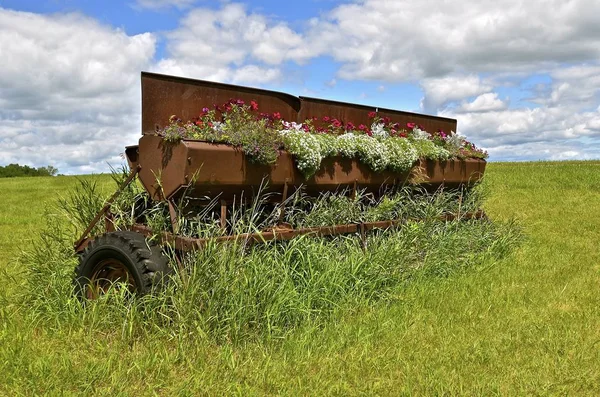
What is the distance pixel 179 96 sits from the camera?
6164 millimetres

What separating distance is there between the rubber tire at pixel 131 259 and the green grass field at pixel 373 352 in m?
0.51

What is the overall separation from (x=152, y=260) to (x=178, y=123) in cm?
170

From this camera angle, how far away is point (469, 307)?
595cm

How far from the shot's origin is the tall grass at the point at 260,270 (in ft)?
15.9

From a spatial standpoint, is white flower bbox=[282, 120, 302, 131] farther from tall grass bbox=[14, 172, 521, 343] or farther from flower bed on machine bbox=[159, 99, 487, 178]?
tall grass bbox=[14, 172, 521, 343]

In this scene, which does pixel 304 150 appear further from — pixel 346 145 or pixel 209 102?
pixel 209 102

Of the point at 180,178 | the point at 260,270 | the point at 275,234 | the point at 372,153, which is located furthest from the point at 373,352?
the point at 372,153

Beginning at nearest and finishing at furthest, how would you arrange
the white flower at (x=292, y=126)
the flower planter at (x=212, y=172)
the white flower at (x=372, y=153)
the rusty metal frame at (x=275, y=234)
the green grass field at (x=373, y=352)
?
the green grass field at (x=373, y=352) < the rusty metal frame at (x=275, y=234) < the flower planter at (x=212, y=172) < the white flower at (x=292, y=126) < the white flower at (x=372, y=153)

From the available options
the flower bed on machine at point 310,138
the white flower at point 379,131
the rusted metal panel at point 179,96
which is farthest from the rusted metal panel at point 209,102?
the white flower at point 379,131

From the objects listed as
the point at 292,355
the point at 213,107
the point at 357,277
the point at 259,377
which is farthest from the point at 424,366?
the point at 213,107

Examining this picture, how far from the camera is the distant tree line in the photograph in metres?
53.2

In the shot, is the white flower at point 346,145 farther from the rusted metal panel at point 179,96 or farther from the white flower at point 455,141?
the white flower at point 455,141

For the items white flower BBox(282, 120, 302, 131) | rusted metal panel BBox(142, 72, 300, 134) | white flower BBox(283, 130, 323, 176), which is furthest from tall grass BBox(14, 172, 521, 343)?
rusted metal panel BBox(142, 72, 300, 134)

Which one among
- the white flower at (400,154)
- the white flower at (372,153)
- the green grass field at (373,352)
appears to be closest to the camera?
the green grass field at (373,352)
